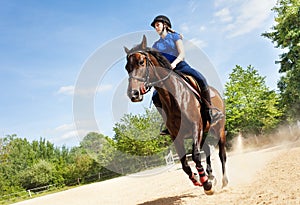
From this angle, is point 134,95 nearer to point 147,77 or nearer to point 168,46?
point 147,77

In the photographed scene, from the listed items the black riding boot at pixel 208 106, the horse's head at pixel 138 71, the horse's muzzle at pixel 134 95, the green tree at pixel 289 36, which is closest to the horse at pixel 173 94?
the horse's head at pixel 138 71

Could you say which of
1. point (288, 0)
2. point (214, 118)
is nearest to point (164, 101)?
point (214, 118)

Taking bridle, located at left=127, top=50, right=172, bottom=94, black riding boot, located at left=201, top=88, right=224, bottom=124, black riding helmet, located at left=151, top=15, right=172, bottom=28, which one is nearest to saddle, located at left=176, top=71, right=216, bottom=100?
black riding boot, located at left=201, top=88, right=224, bottom=124

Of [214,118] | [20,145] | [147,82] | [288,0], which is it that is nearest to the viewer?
[147,82]

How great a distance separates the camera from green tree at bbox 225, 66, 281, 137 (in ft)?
141

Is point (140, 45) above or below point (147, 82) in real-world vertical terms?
above

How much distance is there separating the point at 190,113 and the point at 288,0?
29938mm

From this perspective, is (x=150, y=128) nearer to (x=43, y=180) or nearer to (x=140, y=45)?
(x=140, y=45)

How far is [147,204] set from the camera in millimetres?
8609

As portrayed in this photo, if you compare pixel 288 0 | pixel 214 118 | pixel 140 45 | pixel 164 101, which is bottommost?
pixel 214 118

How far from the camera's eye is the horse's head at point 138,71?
477 cm

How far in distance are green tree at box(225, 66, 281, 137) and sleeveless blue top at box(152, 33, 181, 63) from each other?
128 ft

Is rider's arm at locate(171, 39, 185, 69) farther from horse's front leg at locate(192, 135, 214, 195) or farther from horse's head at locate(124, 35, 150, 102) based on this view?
horse's front leg at locate(192, 135, 214, 195)

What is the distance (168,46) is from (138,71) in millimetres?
1452
